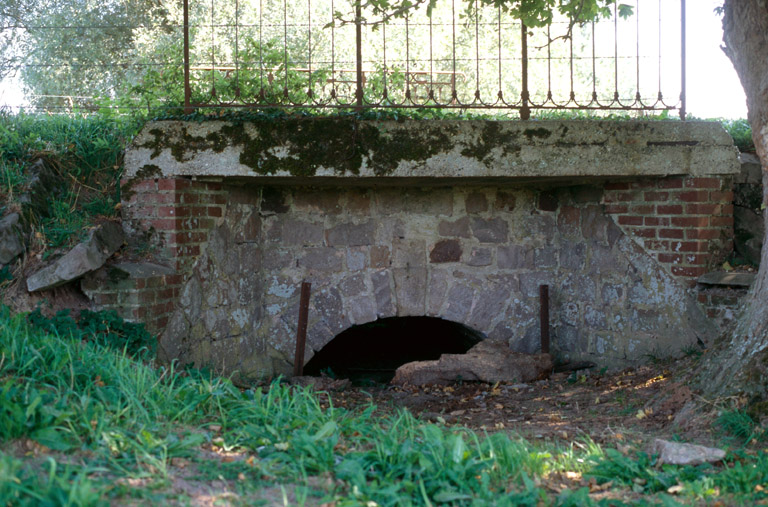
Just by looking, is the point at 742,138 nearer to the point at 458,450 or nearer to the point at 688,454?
the point at 688,454

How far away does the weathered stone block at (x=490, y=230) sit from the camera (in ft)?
16.5

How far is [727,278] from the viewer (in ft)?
13.7

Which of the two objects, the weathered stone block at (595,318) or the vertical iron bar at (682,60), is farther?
the weathered stone block at (595,318)

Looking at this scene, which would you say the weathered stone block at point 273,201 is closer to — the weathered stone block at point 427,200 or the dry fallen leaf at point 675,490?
the weathered stone block at point 427,200

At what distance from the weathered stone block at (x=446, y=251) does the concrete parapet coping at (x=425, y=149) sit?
78 cm

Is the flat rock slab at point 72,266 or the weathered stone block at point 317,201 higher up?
the weathered stone block at point 317,201

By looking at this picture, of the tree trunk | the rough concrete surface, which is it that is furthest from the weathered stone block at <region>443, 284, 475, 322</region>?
the tree trunk

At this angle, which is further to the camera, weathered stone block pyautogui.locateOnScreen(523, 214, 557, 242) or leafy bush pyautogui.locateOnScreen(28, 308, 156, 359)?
weathered stone block pyautogui.locateOnScreen(523, 214, 557, 242)

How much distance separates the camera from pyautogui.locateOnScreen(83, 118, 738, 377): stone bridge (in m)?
4.25

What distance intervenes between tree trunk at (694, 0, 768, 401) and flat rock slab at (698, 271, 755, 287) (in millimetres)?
697

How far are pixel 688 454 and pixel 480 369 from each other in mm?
2060

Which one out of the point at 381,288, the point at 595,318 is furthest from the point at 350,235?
the point at 595,318

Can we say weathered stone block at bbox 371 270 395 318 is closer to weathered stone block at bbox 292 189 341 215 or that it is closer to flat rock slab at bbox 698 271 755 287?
weathered stone block at bbox 292 189 341 215

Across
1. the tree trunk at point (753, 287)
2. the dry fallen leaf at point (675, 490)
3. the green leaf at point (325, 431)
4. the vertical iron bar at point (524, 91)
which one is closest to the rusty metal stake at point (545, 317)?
the vertical iron bar at point (524, 91)
